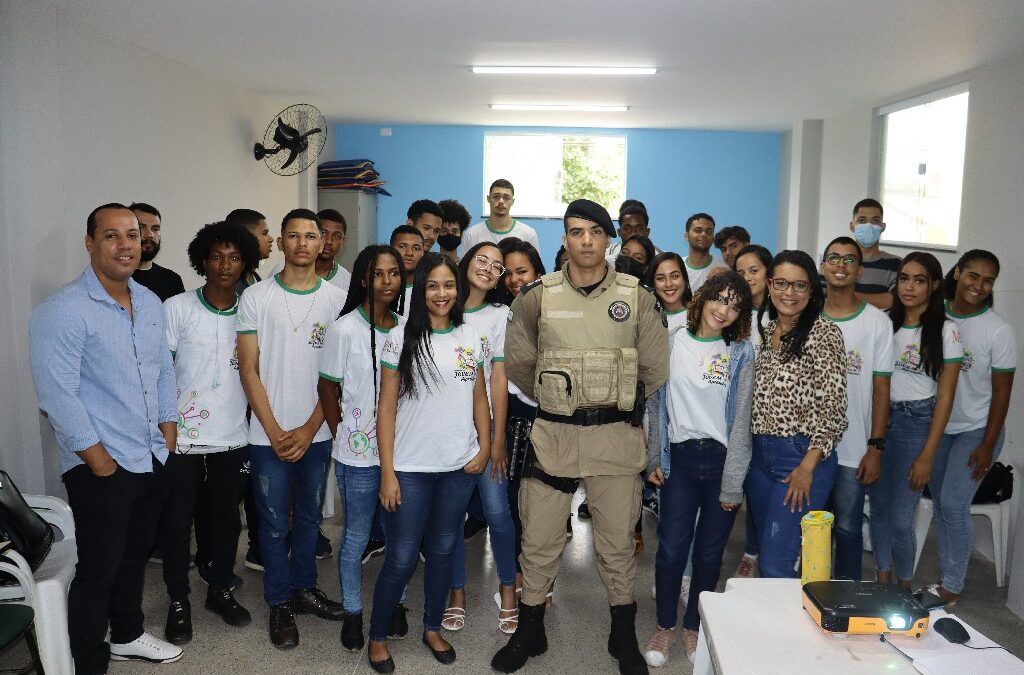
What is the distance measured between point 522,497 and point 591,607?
872 mm

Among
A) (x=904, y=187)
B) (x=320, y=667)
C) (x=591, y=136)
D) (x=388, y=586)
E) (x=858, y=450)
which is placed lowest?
(x=320, y=667)

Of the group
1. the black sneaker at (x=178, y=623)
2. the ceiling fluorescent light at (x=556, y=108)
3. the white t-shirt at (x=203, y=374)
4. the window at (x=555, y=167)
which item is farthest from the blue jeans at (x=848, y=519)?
the window at (x=555, y=167)

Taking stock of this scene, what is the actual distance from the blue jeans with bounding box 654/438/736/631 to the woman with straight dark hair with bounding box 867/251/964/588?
948mm

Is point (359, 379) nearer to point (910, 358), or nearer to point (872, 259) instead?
point (910, 358)

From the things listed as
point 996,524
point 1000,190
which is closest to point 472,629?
point 996,524

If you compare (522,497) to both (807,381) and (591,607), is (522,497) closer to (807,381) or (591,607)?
(591,607)

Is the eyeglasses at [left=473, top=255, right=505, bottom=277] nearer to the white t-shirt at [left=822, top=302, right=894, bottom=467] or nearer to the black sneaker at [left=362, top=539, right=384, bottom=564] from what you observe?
the white t-shirt at [left=822, top=302, right=894, bottom=467]

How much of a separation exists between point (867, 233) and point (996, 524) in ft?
5.45

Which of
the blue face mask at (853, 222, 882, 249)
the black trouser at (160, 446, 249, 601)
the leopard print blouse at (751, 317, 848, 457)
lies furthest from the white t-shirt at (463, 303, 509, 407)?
the blue face mask at (853, 222, 882, 249)

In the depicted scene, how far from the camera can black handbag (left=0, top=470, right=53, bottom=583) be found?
2602 mm

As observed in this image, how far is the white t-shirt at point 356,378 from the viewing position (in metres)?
2.79

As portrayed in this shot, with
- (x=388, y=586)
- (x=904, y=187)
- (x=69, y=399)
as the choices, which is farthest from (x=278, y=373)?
(x=904, y=187)

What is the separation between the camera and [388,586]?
2.77 m

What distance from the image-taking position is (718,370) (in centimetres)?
278
